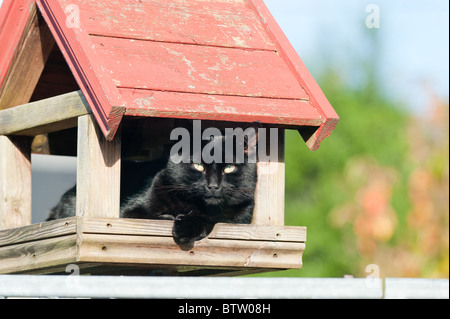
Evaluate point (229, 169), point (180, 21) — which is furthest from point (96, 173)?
point (180, 21)

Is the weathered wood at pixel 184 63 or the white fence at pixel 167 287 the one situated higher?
the weathered wood at pixel 184 63

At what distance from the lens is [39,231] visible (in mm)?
3570

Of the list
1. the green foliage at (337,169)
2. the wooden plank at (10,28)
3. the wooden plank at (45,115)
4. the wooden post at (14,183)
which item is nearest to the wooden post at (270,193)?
the wooden plank at (45,115)

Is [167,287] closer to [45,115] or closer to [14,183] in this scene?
[45,115]

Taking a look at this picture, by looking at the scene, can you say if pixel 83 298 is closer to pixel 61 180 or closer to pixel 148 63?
pixel 148 63

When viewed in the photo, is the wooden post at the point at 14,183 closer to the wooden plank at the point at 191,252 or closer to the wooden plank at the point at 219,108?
the wooden plank at the point at 191,252

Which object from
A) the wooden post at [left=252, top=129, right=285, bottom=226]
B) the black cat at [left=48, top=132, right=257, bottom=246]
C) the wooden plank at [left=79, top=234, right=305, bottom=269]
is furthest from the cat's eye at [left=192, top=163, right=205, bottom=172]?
the wooden plank at [left=79, top=234, right=305, bottom=269]

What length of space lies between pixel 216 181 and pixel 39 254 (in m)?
0.80

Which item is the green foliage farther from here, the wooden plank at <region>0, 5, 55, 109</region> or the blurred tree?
the wooden plank at <region>0, 5, 55, 109</region>

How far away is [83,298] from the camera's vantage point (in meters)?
2.57

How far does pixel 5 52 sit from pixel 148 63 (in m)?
0.88

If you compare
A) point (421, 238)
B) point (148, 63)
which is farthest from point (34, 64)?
point (421, 238)

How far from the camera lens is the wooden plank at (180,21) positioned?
3615mm
